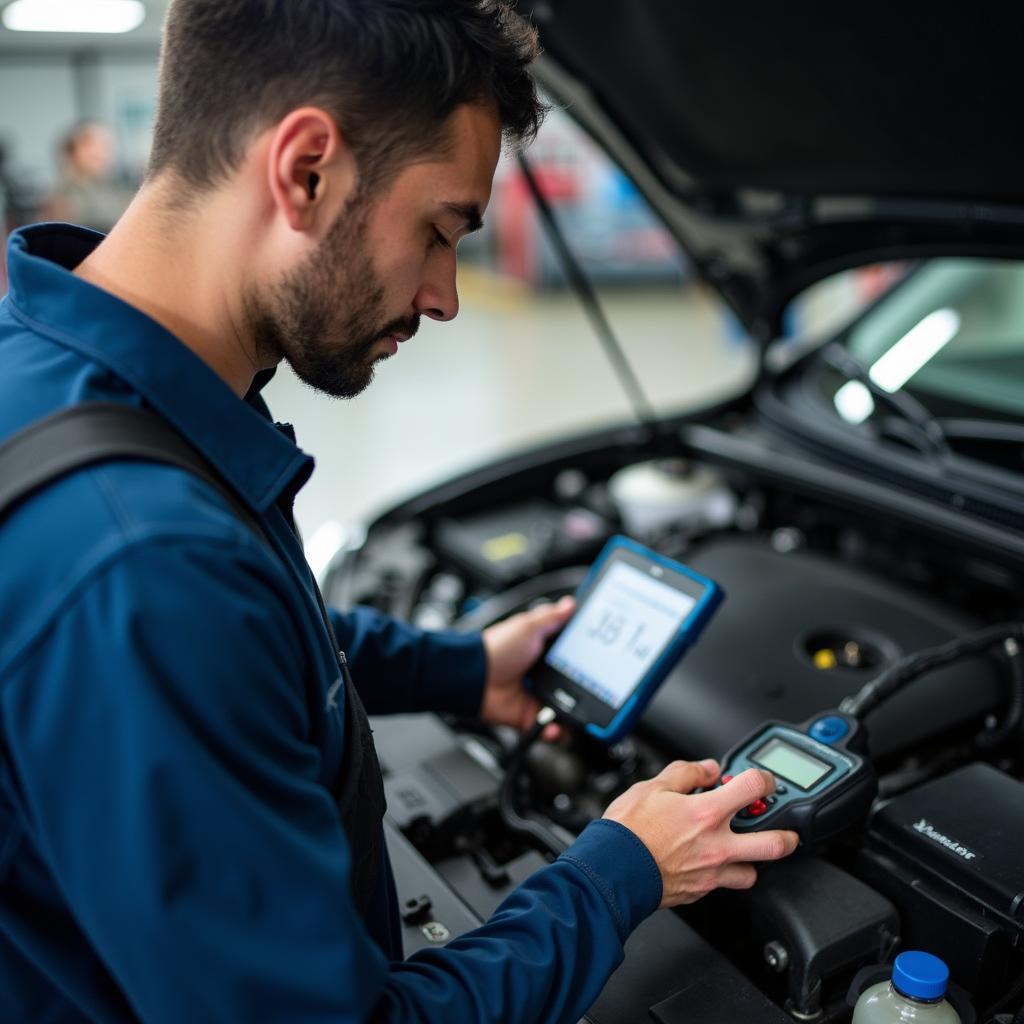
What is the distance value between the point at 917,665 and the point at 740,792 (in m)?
0.36

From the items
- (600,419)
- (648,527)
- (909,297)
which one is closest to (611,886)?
(648,527)

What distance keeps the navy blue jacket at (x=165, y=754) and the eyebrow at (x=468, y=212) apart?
234 millimetres

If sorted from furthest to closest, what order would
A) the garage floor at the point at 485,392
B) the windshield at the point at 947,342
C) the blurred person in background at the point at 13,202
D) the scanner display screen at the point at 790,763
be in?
the blurred person in background at the point at 13,202, the garage floor at the point at 485,392, the windshield at the point at 947,342, the scanner display screen at the point at 790,763

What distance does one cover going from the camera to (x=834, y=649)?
54.3 inches

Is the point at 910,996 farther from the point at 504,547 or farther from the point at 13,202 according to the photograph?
the point at 13,202

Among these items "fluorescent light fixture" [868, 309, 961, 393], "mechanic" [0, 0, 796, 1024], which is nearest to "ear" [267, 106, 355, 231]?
"mechanic" [0, 0, 796, 1024]

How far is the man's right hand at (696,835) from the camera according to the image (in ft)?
2.93

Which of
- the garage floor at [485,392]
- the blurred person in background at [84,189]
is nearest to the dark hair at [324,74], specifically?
the garage floor at [485,392]

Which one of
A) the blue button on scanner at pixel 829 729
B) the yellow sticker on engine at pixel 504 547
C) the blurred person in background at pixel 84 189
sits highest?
the blue button on scanner at pixel 829 729

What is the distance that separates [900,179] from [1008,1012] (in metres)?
1.07

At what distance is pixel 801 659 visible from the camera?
131 centimetres

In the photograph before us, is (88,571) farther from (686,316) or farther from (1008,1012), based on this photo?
(686,316)

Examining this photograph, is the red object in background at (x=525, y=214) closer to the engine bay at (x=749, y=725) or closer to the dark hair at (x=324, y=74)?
the engine bay at (x=749, y=725)

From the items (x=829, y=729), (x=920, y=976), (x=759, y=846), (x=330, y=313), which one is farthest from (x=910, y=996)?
(x=330, y=313)
